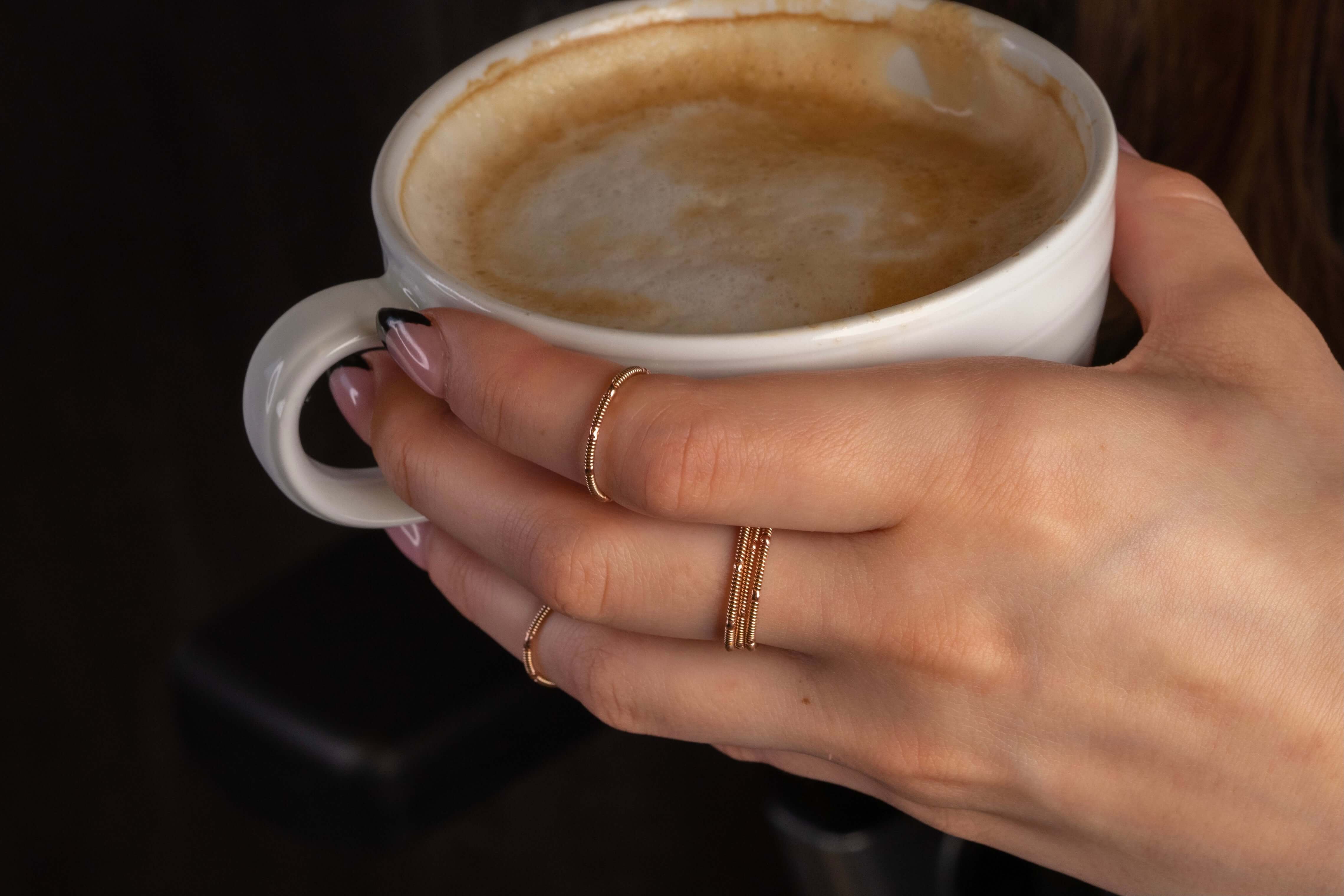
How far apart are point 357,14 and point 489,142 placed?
1.04ft

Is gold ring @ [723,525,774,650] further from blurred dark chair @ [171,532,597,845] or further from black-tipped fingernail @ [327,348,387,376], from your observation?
blurred dark chair @ [171,532,597,845]

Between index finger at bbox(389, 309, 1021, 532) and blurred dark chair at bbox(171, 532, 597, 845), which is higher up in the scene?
index finger at bbox(389, 309, 1021, 532)

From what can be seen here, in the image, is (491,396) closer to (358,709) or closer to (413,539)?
(413,539)

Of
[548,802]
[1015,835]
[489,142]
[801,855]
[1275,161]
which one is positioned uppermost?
[489,142]

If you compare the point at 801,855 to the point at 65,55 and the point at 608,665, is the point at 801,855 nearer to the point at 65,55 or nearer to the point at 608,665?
the point at 608,665

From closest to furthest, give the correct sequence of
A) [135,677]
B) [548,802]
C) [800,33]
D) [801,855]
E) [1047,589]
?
[1047,589] < [800,33] < [801,855] < [135,677] < [548,802]

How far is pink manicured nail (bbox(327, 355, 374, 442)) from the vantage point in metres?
0.56

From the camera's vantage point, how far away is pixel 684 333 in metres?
0.42

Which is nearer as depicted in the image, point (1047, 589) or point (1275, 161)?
point (1047, 589)

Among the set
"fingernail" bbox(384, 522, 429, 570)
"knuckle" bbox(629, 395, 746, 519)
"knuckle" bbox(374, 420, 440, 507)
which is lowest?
"fingernail" bbox(384, 522, 429, 570)

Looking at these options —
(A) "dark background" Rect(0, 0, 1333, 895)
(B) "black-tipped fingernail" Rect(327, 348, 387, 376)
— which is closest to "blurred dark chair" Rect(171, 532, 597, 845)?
(A) "dark background" Rect(0, 0, 1333, 895)

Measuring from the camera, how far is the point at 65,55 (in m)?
0.72

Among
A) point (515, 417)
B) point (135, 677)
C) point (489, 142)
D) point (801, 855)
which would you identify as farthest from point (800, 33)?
point (135, 677)

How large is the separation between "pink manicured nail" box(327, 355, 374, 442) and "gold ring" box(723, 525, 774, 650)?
0.78 feet
